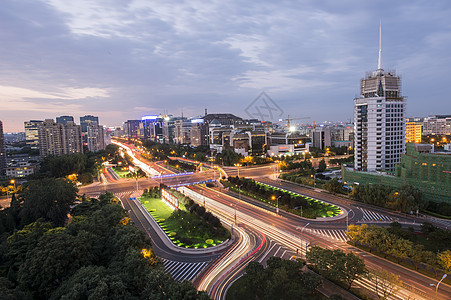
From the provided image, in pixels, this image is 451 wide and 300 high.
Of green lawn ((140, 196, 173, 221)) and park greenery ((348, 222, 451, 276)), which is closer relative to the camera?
park greenery ((348, 222, 451, 276))

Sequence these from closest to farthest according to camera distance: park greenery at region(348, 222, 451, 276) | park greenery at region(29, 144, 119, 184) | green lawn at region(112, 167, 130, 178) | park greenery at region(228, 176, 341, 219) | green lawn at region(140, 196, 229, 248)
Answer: park greenery at region(348, 222, 451, 276) < green lawn at region(140, 196, 229, 248) < park greenery at region(228, 176, 341, 219) < park greenery at region(29, 144, 119, 184) < green lawn at region(112, 167, 130, 178)

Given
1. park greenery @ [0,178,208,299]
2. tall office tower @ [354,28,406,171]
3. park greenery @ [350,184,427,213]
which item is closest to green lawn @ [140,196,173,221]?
park greenery @ [0,178,208,299]

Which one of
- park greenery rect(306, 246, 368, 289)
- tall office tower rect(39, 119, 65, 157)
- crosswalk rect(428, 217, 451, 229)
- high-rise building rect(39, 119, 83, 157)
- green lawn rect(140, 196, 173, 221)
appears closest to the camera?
park greenery rect(306, 246, 368, 289)

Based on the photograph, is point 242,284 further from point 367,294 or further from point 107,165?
point 107,165

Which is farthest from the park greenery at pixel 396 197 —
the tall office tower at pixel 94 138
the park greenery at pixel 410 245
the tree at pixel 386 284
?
the tall office tower at pixel 94 138

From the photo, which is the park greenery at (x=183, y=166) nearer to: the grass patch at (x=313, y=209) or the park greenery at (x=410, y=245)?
the grass patch at (x=313, y=209)

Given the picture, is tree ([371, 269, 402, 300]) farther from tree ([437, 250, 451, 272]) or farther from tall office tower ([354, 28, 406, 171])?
tall office tower ([354, 28, 406, 171])

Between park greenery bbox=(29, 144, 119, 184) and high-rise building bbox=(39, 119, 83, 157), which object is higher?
high-rise building bbox=(39, 119, 83, 157)

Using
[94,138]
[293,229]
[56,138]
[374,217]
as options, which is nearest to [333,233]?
[293,229]
